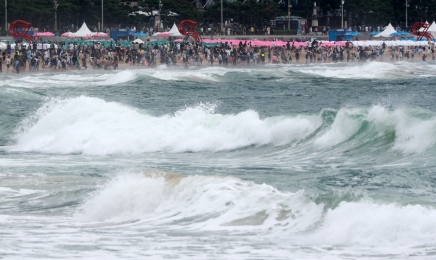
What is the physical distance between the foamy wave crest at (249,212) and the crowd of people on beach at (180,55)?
38155mm

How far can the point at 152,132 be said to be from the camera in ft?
81.5

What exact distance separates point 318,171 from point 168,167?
3546 millimetres

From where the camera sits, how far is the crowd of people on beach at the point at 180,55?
54.5m

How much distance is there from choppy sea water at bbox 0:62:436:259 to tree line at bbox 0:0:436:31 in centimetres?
5227

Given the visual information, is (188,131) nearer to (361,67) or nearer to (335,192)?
(335,192)

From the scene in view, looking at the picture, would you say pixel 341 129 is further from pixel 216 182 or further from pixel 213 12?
pixel 213 12

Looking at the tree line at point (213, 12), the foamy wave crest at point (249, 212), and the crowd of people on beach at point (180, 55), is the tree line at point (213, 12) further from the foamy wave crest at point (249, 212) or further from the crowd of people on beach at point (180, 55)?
the foamy wave crest at point (249, 212)

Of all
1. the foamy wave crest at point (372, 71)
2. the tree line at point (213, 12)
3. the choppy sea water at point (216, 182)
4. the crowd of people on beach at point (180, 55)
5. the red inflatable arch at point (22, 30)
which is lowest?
the choppy sea water at point (216, 182)

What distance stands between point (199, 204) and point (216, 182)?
0.91m

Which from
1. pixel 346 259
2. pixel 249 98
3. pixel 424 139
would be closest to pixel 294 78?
pixel 249 98

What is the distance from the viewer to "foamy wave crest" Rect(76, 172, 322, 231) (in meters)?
13.3

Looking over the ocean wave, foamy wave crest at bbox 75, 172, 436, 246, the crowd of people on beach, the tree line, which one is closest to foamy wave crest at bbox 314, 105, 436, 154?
the ocean wave

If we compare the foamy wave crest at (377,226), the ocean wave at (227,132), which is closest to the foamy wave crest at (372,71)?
the ocean wave at (227,132)

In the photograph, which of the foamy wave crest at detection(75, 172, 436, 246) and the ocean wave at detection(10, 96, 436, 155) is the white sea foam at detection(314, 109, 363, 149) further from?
the foamy wave crest at detection(75, 172, 436, 246)
